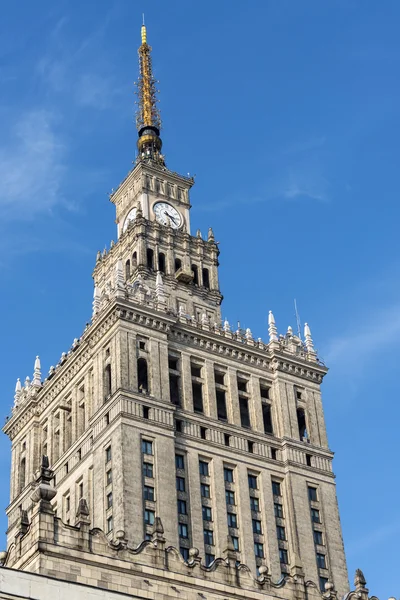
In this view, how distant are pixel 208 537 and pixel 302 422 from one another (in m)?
17.9

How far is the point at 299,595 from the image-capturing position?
68.2m

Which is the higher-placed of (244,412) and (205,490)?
(244,412)

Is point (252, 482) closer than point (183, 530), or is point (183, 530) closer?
→ point (183, 530)

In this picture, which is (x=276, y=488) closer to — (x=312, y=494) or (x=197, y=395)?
(x=312, y=494)

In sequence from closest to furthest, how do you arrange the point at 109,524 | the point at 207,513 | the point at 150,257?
the point at 109,524 < the point at 207,513 < the point at 150,257

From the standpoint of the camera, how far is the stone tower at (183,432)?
102 m

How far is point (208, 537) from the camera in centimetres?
10312

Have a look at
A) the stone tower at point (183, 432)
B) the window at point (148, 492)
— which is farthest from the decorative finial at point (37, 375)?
the window at point (148, 492)

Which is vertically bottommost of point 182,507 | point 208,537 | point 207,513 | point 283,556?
point 283,556

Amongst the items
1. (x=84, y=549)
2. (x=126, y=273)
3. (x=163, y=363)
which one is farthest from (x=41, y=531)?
(x=126, y=273)

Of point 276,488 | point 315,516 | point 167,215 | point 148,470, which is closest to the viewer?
point 148,470

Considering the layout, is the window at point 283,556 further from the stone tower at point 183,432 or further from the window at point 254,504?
the window at point 254,504

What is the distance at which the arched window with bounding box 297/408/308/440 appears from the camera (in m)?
116

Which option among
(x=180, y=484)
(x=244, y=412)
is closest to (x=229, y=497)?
(x=180, y=484)
